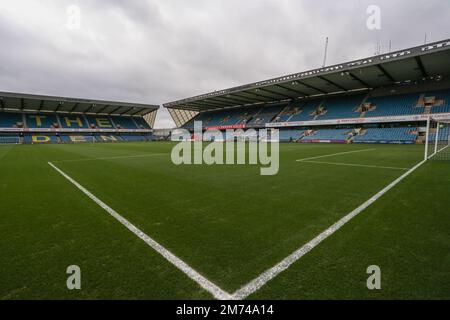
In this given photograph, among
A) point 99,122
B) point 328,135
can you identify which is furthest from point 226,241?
point 99,122

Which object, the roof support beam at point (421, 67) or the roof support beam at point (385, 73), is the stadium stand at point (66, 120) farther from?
the roof support beam at point (421, 67)

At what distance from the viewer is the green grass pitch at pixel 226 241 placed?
203 cm

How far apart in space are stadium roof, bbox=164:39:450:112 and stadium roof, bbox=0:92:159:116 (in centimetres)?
2329

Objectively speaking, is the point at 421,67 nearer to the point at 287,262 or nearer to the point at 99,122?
the point at 287,262

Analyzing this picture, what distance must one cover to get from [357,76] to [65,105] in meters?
60.0

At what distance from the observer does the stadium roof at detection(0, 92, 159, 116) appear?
1670 inches

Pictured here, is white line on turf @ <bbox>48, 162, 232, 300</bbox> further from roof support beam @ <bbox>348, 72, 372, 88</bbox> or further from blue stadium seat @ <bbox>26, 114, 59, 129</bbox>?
blue stadium seat @ <bbox>26, 114, 59, 129</bbox>

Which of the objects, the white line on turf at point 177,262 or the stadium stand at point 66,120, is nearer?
the white line on turf at point 177,262

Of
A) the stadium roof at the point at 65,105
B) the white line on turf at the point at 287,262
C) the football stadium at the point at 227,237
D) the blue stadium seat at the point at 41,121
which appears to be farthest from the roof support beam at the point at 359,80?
the blue stadium seat at the point at 41,121

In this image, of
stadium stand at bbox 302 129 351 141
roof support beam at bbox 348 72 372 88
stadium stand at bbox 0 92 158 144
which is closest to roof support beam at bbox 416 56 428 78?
roof support beam at bbox 348 72 372 88

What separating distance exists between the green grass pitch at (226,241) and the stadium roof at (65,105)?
50.5 m

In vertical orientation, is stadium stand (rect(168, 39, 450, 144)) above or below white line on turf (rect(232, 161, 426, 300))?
above

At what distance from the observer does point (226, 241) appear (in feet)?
9.56
